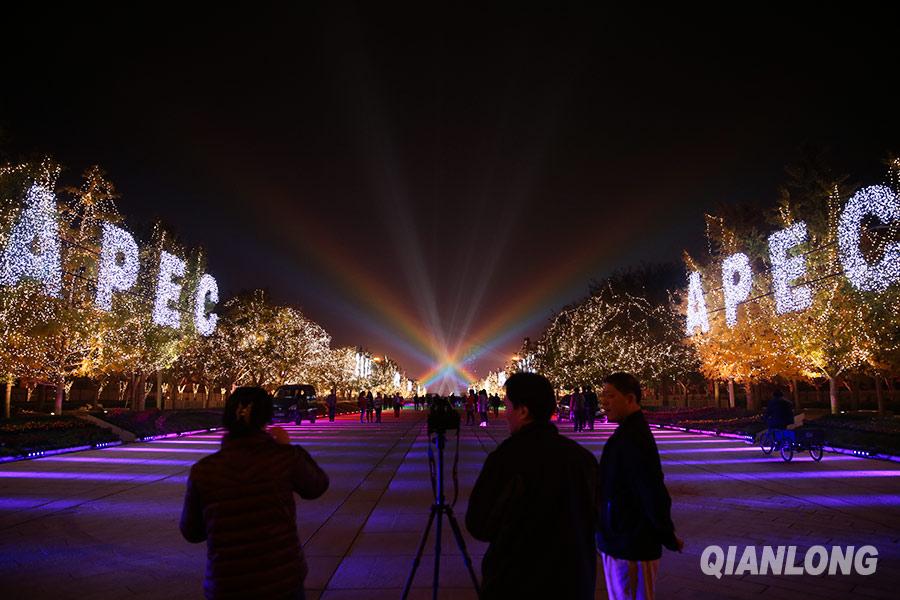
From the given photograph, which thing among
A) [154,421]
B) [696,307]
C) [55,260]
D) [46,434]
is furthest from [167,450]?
[696,307]

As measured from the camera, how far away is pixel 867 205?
2069cm

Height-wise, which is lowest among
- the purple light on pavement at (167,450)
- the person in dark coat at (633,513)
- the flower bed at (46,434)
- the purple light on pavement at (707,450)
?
the purple light on pavement at (707,450)

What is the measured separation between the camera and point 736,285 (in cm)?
3055

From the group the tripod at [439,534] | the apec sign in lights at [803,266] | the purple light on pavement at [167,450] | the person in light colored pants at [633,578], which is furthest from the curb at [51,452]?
the apec sign in lights at [803,266]

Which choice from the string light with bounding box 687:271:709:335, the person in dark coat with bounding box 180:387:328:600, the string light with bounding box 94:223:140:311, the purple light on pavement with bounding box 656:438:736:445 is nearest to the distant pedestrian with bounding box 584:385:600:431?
the purple light on pavement with bounding box 656:438:736:445

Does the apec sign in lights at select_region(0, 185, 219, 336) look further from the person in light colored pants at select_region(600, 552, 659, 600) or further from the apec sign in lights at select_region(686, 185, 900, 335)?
the apec sign in lights at select_region(686, 185, 900, 335)

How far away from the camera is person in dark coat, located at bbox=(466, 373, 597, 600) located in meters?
2.54

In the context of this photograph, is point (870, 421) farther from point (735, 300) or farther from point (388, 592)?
point (388, 592)

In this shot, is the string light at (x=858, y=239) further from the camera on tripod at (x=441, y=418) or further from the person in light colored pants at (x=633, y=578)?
the person in light colored pants at (x=633, y=578)

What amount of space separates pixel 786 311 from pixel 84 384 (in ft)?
208

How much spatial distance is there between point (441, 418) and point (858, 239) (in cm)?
2275

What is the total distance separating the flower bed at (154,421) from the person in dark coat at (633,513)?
19.0m

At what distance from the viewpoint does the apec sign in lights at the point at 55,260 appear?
829 inches

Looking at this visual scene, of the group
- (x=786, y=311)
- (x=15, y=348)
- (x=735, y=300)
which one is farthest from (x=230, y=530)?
(x=735, y=300)
